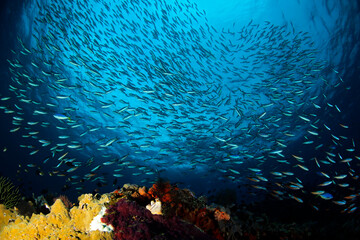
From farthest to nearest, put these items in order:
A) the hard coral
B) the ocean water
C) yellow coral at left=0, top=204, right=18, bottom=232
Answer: the ocean water
yellow coral at left=0, top=204, right=18, bottom=232
the hard coral

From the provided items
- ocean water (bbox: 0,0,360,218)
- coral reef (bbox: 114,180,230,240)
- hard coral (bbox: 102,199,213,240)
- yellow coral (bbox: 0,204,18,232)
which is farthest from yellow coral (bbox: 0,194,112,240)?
ocean water (bbox: 0,0,360,218)

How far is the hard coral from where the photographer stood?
2.57m

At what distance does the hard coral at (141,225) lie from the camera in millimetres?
2568

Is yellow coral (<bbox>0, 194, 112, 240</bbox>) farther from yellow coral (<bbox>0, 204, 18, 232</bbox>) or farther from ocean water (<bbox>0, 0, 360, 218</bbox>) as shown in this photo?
ocean water (<bbox>0, 0, 360, 218</bbox>)

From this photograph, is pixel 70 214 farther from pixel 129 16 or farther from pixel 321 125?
pixel 321 125

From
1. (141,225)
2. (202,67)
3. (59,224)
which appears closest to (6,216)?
(59,224)

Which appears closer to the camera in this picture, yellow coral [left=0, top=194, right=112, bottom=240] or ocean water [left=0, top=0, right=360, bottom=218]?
yellow coral [left=0, top=194, right=112, bottom=240]

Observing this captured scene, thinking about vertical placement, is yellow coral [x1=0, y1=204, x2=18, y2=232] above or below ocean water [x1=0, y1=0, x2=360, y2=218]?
below


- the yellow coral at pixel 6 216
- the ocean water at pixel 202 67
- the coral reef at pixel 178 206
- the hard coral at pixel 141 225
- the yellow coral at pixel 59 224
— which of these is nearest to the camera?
the hard coral at pixel 141 225

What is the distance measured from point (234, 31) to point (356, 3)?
33.1 ft

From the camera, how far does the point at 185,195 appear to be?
5.19m

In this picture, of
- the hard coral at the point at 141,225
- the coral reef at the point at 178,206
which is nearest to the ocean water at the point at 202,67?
the coral reef at the point at 178,206

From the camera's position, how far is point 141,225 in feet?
8.85

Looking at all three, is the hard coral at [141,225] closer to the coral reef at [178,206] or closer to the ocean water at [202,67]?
the coral reef at [178,206]
